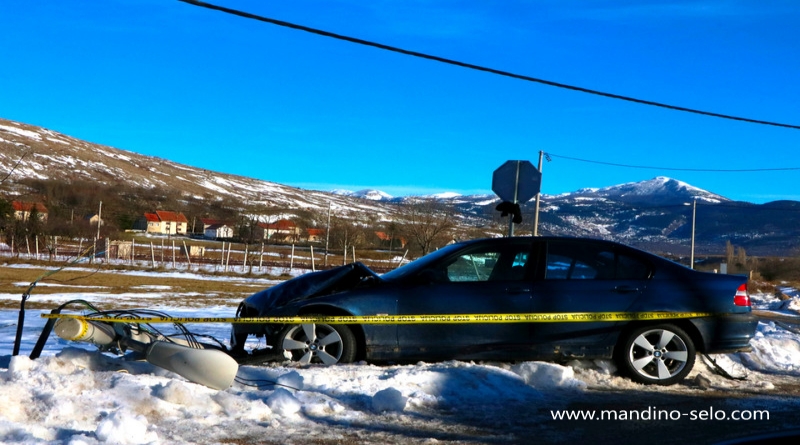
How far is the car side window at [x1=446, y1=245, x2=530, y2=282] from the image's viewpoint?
304 inches

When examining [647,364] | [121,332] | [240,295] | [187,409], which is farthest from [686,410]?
[240,295]

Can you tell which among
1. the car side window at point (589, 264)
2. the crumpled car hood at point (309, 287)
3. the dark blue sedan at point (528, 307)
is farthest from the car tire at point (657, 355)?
the crumpled car hood at point (309, 287)

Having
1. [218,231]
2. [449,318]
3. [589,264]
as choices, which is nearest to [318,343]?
[449,318]

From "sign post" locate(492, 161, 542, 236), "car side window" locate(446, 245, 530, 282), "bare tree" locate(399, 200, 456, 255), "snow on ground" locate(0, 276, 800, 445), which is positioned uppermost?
"bare tree" locate(399, 200, 456, 255)

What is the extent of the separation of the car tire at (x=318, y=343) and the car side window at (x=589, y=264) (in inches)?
79.4

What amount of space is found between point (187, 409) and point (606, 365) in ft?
13.4

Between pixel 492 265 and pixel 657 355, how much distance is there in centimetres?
175

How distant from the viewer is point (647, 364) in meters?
7.51

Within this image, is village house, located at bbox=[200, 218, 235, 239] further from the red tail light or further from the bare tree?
the red tail light

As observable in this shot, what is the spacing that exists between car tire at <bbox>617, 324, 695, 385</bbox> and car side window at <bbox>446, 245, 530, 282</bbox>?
1197 millimetres

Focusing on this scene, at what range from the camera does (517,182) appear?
37.2 feet

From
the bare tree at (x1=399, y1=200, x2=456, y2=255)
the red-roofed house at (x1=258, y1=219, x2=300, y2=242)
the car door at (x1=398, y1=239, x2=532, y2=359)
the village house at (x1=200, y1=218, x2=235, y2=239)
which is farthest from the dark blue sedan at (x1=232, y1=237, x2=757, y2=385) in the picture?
the village house at (x1=200, y1=218, x2=235, y2=239)

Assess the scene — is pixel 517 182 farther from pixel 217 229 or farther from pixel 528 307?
pixel 217 229

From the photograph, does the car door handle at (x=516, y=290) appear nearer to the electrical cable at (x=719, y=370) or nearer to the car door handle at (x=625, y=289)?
the car door handle at (x=625, y=289)
